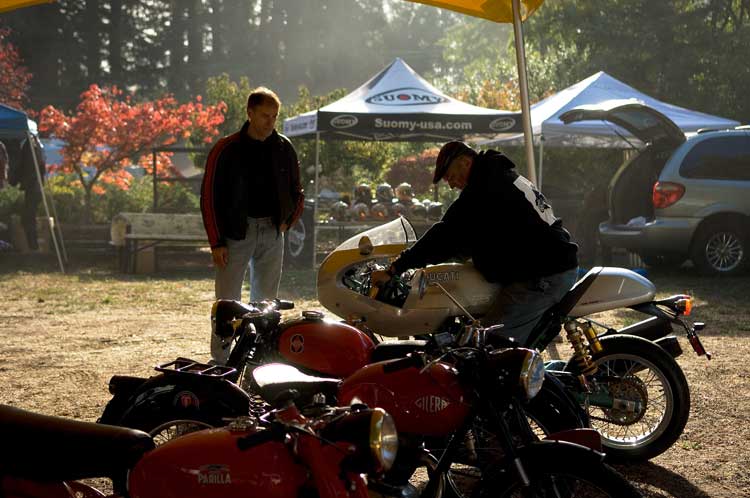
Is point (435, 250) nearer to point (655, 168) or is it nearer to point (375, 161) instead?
point (655, 168)

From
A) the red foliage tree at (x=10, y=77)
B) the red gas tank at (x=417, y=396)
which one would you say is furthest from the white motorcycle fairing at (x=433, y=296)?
the red foliage tree at (x=10, y=77)

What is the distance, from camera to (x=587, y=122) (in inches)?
661

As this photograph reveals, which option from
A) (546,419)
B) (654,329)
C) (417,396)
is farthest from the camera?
(654,329)

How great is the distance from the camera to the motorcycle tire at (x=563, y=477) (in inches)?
122

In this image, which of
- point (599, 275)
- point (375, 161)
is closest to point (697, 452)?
point (599, 275)

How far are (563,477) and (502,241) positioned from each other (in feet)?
6.46

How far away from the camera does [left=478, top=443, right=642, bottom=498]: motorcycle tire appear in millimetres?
3092

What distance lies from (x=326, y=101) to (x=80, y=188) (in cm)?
641

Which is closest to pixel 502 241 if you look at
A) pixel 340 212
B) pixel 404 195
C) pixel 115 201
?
pixel 340 212

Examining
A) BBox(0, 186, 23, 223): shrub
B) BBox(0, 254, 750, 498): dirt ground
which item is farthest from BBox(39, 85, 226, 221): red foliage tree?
BBox(0, 254, 750, 498): dirt ground

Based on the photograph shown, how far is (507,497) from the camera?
320 centimetres

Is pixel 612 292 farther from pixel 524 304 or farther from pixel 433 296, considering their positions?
pixel 433 296

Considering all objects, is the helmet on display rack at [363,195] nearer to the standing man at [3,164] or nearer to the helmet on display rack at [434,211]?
the helmet on display rack at [434,211]

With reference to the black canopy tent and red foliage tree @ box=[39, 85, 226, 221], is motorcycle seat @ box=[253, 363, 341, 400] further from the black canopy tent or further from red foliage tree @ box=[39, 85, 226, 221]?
red foliage tree @ box=[39, 85, 226, 221]
